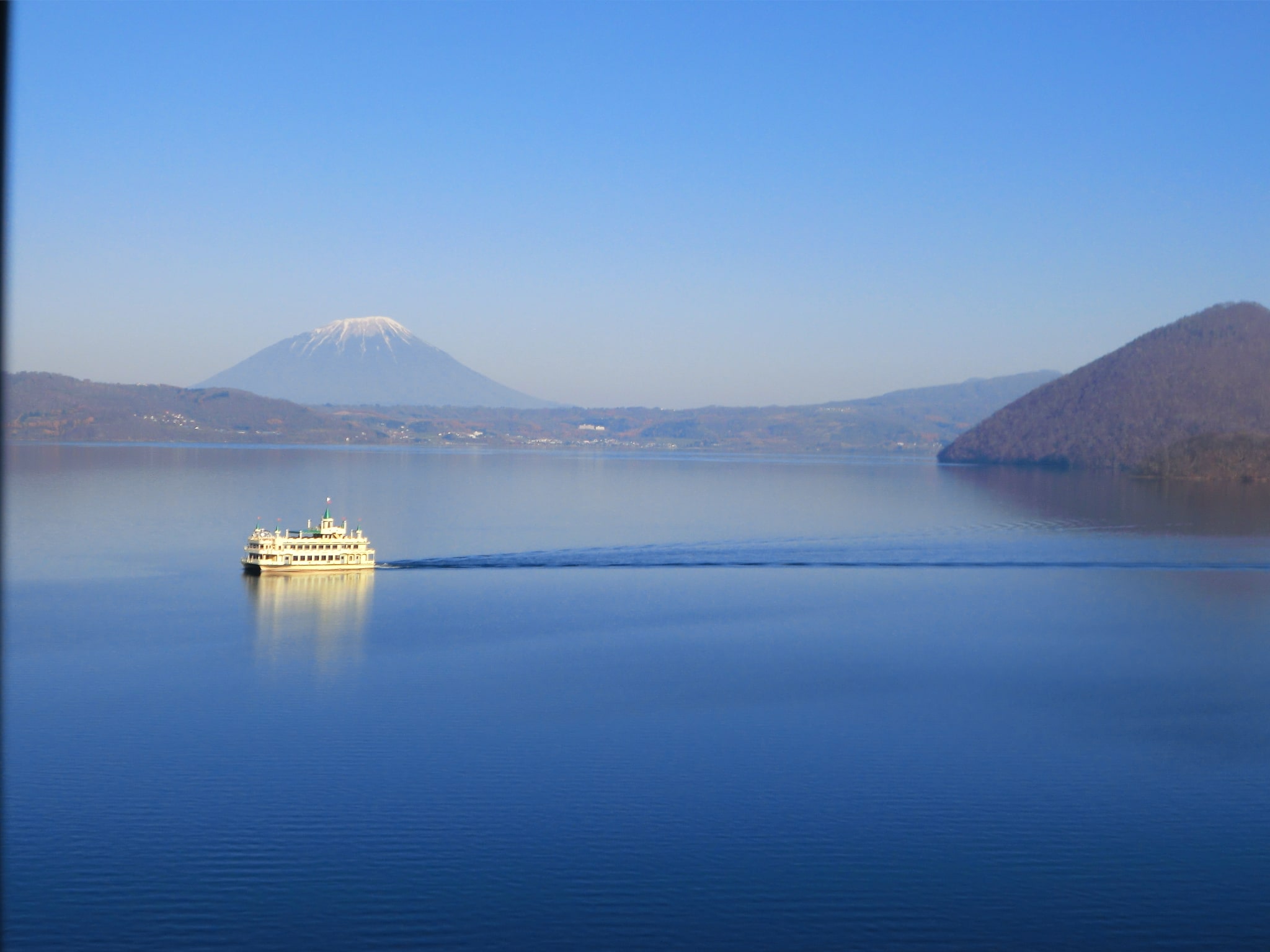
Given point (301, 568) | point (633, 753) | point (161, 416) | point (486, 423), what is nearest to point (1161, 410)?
point (301, 568)

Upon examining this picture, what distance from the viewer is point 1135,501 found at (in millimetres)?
35531

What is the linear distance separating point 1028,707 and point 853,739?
2333 millimetres

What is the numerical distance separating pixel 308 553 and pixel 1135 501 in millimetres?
27123

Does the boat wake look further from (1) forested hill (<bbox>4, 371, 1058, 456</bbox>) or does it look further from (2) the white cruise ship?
(1) forested hill (<bbox>4, 371, 1058, 456</bbox>)

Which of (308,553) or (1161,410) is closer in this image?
(308,553)

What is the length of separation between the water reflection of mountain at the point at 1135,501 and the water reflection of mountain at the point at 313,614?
18.5m

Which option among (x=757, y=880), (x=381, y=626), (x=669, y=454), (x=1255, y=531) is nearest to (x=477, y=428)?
(x=669, y=454)

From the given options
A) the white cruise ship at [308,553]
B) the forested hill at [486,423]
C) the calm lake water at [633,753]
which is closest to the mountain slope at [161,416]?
the forested hill at [486,423]

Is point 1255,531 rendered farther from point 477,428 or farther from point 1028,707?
point 477,428

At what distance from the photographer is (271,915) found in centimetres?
594

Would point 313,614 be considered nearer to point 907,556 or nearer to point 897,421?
point 907,556

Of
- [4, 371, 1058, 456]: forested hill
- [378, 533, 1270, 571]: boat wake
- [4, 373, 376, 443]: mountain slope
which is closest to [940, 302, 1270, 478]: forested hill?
[378, 533, 1270, 571]: boat wake

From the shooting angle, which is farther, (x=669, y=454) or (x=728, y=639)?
(x=669, y=454)

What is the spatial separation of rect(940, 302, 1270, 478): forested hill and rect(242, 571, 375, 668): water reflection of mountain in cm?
4099
